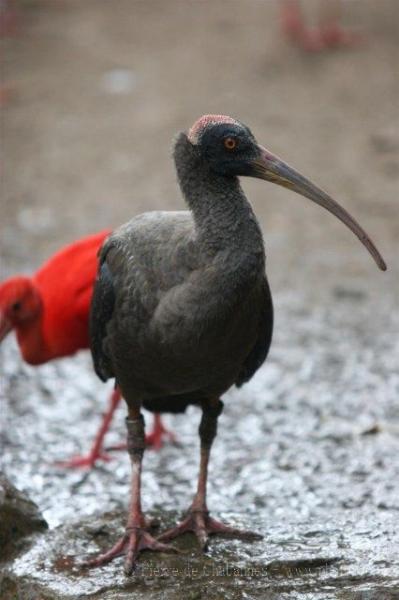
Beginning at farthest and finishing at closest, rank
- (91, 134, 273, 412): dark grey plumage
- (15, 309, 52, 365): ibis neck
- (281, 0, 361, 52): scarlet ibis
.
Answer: (281, 0, 361, 52): scarlet ibis → (15, 309, 52, 365): ibis neck → (91, 134, 273, 412): dark grey plumage

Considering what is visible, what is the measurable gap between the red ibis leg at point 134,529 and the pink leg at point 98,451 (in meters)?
1.45

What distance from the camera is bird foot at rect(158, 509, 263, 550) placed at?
502 cm

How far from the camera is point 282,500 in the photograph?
18.8ft

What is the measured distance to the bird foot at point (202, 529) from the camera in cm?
502

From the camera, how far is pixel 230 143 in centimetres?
441

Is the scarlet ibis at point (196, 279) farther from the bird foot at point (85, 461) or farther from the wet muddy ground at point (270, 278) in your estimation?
the bird foot at point (85, 461)

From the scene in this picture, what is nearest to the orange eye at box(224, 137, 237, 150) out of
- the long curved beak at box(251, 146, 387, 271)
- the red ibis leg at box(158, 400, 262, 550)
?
the long curved beak at box(251, 146, 387, 271)

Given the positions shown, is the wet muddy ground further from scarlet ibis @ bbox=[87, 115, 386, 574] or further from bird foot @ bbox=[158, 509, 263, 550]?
scarlet ibis @ bbox=[87, 115, 386, 574]

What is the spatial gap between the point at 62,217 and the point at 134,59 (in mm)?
4273

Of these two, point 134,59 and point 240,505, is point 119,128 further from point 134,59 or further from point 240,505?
point 240,505

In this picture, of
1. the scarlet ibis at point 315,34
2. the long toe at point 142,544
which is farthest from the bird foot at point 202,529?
the scarlet ibis at point 315,34

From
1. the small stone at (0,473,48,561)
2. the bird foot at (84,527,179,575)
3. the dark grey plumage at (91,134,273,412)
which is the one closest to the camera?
the dark grey plumage at (91,134,273,412)

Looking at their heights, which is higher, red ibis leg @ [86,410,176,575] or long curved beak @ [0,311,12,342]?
long curved beak @ [0,311,12,342]

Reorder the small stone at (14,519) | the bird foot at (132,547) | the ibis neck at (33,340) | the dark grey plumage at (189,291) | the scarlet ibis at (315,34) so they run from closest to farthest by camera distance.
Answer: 1. the dark grey plumage at (189,291)
2. the bird foot at (132,547)
3. the small stone at (14,519)
4. the ibis neck at (33,340)
5. the scarlet ibis at (315,34)
